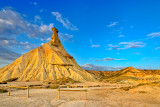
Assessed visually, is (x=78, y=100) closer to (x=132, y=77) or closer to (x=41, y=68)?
(x=41, y=68)

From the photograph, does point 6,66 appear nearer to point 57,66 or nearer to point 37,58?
point 37,58

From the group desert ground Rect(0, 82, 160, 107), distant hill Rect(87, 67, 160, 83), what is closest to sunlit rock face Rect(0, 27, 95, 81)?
distant hill Rect(87, 67, 160, 83)

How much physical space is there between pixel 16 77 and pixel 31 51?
62.3 ft

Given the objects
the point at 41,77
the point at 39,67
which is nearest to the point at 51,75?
the point at 41,77

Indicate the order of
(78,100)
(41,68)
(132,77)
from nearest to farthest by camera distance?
(78,100) < (41,68) < (132,77)

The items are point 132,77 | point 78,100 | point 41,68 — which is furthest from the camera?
point 132,77

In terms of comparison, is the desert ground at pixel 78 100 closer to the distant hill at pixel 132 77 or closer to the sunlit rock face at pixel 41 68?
the sunlit rock face at pixel 41 68

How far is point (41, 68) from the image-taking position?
49219 millimetres

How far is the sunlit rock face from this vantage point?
4544 centimetres

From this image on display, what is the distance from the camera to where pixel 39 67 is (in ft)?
167

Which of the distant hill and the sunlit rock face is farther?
the distant hill

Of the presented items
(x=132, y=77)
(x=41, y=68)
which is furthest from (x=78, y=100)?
(x=132, y=77)

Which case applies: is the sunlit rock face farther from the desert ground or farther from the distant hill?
the desert ground

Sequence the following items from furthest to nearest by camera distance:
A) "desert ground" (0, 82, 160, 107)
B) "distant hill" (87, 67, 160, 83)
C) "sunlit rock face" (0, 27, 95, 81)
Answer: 1. "distant hill" (87, 67, 160, 83)
2. "sunlit rock face" (0, 27, 95, 81)
3. "desert ground" (0, 82, 160, 107)
